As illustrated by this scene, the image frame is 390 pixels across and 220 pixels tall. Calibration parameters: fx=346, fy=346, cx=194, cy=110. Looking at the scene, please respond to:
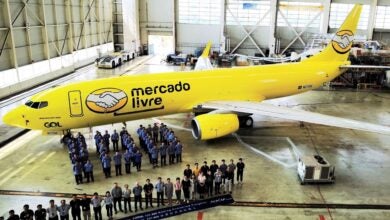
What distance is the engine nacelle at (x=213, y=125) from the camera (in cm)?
1842

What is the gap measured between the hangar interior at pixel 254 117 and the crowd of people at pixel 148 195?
60 cm

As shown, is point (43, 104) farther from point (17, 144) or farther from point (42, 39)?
point (42, 39)

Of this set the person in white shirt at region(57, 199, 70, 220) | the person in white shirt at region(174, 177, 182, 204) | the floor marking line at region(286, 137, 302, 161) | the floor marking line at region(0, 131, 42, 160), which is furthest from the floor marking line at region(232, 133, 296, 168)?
the floor marking line at region(0, 131, 42, 160)

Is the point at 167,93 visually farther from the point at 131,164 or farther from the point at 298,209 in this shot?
the point at 298,209

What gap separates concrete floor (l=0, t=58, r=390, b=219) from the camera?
13812mm

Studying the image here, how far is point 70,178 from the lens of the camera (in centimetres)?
1567

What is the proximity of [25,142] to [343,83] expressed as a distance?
28350mm

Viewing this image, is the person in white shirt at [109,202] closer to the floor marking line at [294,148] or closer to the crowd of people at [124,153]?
the crowd of people at [124,153]

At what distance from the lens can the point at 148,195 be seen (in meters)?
13.4

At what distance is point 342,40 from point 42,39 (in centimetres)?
2701

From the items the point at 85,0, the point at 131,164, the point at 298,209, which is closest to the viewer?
the point at 298,209

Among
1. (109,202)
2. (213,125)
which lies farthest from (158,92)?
(109,202)

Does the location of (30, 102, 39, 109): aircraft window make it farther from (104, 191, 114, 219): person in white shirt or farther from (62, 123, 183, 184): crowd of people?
(104, 191, 114, 219): person in white shirt

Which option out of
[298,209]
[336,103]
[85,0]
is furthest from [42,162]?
[85,0]
